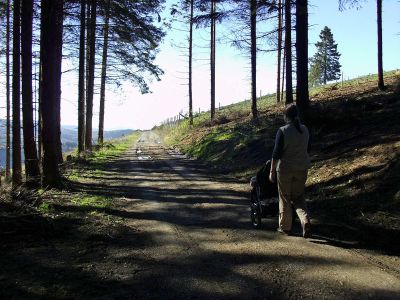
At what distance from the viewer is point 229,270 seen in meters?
5.20

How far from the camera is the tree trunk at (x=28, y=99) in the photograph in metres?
12.3

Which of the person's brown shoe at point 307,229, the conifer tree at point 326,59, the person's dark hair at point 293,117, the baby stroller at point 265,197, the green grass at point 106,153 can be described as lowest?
the person's brown shoe at point 307,229

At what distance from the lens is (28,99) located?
14469 millimetres

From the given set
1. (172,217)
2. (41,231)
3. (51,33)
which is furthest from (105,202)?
(51,33)

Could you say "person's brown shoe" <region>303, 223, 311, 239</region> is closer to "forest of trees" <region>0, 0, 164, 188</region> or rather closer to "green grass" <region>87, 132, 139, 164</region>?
"forest of trees" <region>0, 0, 164, 188</region>

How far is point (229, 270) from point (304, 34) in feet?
35.7

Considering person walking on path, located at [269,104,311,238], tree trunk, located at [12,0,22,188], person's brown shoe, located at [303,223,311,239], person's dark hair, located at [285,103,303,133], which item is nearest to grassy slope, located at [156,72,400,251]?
person's brown shoe, located at [303,223,311,239]

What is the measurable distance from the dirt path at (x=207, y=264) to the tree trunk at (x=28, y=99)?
498 cm

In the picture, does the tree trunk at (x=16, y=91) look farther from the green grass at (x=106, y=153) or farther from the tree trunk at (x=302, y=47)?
the tree trunk at (x=302, y=47)

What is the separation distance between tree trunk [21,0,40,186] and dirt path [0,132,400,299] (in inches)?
196

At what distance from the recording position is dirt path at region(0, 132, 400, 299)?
4.56 metres

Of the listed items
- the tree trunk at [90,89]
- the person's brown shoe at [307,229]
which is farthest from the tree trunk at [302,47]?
the tree trunk at [90,89]

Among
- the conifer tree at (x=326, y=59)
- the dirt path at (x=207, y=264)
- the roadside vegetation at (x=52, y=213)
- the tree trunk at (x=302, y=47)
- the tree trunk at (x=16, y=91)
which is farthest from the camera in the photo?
the conifer tree at (x=326, y=59)

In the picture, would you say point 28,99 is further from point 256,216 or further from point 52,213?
point 256,216
